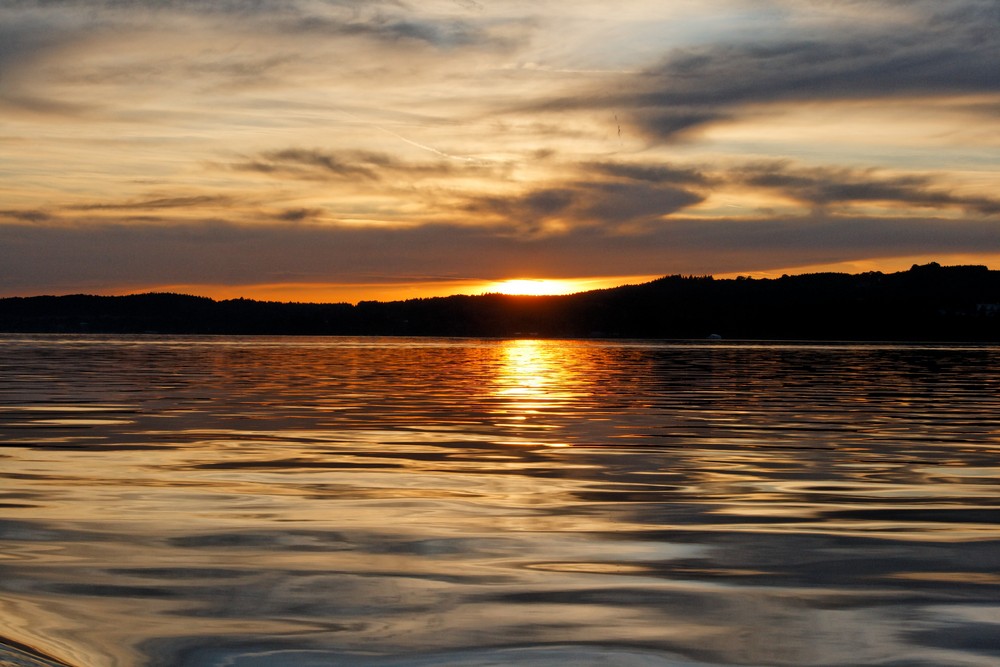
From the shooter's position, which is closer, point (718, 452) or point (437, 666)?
Answer: point (437, 666)

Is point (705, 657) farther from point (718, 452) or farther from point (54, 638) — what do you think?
point (718, 452)

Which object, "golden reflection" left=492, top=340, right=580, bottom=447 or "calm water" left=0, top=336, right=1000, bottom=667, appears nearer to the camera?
"calm water" left=0, top=336, right=1000, bottom=667

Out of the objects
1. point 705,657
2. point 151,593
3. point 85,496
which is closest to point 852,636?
point 705,657

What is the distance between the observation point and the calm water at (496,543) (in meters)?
6.97

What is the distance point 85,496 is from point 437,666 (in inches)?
302

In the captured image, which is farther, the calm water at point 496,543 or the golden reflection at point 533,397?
the golden reflection at point 533,397

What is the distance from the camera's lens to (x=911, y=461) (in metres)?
16.5

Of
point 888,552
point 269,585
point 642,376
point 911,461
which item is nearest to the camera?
point 269,585

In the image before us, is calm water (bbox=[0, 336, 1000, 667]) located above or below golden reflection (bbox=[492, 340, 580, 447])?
above

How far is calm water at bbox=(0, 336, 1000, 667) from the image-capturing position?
6.97 metres

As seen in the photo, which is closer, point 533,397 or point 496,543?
point 496,543

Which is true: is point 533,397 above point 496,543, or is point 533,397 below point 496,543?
below

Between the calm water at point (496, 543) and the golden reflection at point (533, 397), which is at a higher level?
the calm water at point (496, 543)

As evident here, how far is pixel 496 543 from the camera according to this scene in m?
10.2
